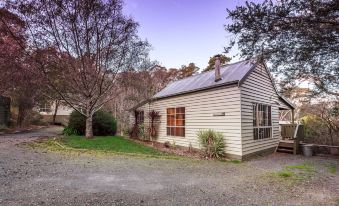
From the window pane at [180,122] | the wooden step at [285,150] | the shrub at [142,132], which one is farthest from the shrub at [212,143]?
the shrub at [142,132]

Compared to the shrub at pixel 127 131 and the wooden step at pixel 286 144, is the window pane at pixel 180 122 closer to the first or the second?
the shrub at pixel 127 131

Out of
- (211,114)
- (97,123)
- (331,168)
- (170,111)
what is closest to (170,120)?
(170,111)

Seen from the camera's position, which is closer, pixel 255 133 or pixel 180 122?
pixel 255 133

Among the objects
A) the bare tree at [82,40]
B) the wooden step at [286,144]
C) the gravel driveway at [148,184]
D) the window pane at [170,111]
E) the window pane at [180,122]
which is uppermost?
the bare tree at [82,40]

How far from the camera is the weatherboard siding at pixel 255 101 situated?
920cm

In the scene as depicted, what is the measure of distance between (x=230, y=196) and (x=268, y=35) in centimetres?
360

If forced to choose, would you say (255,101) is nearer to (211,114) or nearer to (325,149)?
(211,114)

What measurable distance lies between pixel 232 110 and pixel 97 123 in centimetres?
1004

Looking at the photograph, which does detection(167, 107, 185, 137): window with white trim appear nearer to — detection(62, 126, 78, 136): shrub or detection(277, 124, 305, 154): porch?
detection(277, 124, 305, 154): porch

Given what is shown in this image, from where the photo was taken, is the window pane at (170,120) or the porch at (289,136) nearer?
the porch at (289,136)

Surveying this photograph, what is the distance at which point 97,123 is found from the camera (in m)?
15.6

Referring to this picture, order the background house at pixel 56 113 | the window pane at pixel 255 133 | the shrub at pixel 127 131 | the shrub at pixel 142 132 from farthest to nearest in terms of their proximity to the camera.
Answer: the background house at pixel 56 113 < the shrub at pixel 127 131 < the shrub at pixel 142 132 < the window pane at pixel 255 133

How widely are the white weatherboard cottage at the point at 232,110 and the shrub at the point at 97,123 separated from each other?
4.61m

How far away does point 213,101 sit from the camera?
10.1 metres
